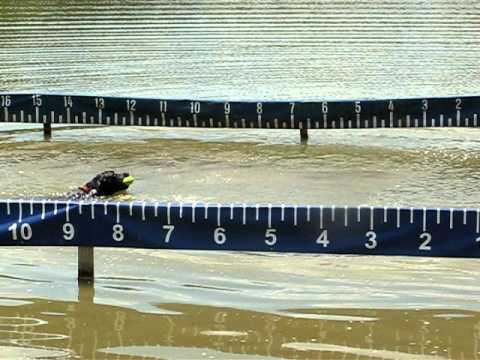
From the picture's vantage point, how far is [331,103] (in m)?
18.2

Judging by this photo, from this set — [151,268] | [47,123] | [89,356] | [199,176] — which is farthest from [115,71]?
[89,356]

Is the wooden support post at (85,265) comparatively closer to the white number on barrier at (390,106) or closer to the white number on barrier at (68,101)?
the white number on barrier at (68,101)

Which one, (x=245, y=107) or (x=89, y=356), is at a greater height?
(x=245, y=107)

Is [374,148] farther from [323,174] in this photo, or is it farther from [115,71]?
[115,71]

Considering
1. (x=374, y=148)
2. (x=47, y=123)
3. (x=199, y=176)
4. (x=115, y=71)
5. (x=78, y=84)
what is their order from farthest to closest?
(x=115, y=71) → (x=78, y=84) → (x=47, y=123) → (x=374, y=148) → (x=199, y=176)

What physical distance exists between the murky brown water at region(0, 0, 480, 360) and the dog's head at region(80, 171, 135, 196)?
0.34m

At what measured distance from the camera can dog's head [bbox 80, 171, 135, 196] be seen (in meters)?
13.8

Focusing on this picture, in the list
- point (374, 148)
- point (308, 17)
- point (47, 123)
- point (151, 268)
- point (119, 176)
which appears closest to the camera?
point (151, 268)

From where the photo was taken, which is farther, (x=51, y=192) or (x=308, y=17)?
(x=308, y=17)

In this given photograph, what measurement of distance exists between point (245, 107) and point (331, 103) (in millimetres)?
1528

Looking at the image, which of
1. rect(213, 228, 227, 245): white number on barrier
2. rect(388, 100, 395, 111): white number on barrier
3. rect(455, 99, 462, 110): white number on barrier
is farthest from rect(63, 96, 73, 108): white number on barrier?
rect(213, 228, 227, 245): white number on barrier

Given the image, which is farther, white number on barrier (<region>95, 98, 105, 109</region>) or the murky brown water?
white number on barrier (<region>95, 98, 105, 109</region>)

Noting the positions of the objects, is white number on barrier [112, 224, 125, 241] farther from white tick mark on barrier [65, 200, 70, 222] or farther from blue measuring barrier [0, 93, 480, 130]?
blue measuring barrier [0, 93, 480, 130]

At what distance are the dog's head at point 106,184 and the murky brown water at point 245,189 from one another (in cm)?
34
